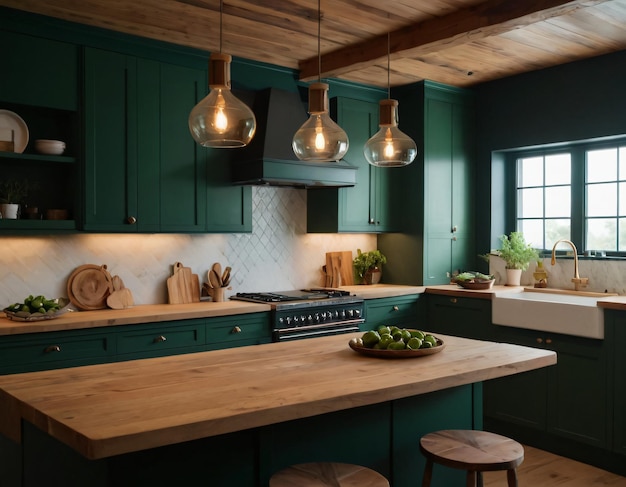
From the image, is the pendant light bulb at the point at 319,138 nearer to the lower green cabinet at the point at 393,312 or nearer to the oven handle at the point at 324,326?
the oven handle at the point at 324,326

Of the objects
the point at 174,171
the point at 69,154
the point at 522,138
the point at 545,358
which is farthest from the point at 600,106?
the point at 69,154

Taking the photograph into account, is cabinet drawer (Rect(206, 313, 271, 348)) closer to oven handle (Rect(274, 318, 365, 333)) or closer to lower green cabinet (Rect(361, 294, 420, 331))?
oven handle (Rect(274, 318, 365, 333))

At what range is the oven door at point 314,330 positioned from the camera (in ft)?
14.7

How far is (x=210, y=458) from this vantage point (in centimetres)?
220

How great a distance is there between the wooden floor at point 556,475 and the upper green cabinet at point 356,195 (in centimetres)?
224

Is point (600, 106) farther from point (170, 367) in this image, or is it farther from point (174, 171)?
point (170, 367)

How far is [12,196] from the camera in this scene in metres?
3.91

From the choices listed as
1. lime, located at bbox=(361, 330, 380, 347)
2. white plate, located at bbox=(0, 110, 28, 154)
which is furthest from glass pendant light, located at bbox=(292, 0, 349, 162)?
white plate, located at bbox=(0, 110, 28, 154)

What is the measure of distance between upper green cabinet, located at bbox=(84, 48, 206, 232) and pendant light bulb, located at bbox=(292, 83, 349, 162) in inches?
72.7

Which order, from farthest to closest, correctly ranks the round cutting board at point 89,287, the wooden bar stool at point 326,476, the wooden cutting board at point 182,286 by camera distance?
the wooden cutting board at point 182,286 < the round cutting board at point 89,287 < the wooden bar stool at point 326,476

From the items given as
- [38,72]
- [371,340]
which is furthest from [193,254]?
[371,340]

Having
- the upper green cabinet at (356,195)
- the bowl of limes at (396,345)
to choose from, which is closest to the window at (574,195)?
the upper green cabinet at (356,195)

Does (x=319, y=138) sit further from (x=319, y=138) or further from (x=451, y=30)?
(x=451, y=30)

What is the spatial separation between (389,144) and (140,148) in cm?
201
